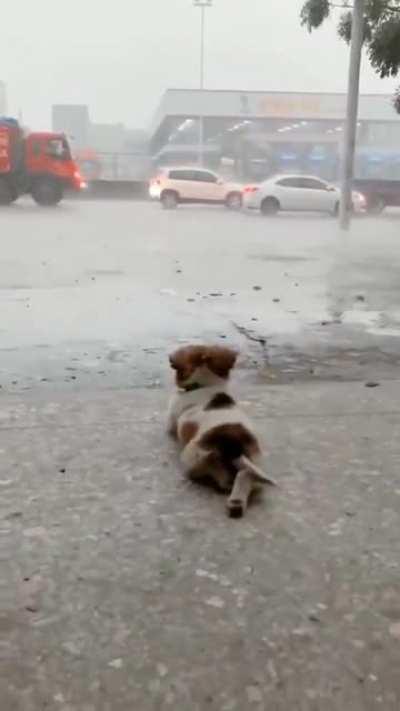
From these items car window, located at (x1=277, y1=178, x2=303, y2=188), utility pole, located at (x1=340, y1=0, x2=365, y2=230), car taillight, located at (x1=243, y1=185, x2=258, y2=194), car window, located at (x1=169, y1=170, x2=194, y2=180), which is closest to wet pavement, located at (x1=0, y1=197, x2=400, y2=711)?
utility pole, located at (x1=340, y1=0, x2=365, y2=230)

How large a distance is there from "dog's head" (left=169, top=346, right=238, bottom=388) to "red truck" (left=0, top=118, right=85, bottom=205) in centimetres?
2024

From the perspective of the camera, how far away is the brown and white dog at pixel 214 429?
2.66 metres

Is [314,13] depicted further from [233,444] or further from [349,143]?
[233,444]

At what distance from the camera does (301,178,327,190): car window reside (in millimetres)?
23219

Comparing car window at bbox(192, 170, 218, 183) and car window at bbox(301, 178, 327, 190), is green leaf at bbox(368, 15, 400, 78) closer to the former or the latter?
car window at bbox(301, 178, 327, 190)

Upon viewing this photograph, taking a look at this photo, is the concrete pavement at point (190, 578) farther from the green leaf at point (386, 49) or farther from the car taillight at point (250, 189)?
the car taillight at point (250, 189)

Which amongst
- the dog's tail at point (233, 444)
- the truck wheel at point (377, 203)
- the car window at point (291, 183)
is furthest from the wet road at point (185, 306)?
the truck wheel at point (377, 203)

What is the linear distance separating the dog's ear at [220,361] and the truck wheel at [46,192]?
67.2 feet

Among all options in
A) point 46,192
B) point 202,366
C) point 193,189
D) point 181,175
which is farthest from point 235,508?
point 193,189

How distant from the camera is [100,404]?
12.4 ft

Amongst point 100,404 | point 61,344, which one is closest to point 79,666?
point 100,404

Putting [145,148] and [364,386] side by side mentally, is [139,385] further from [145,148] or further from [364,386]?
[145,148]

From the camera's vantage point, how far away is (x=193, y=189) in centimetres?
2469

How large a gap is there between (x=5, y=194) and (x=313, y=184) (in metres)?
8.13
